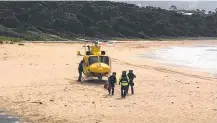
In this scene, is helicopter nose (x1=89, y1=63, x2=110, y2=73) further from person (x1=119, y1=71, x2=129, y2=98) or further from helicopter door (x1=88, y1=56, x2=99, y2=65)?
person (x1=119, y1=71, x2=129, y2=98)

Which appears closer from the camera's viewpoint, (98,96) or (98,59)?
(98,96)

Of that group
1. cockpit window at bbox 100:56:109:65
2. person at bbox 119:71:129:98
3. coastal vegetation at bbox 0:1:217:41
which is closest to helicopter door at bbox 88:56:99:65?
cockpit window at bbox 100:56:109:65

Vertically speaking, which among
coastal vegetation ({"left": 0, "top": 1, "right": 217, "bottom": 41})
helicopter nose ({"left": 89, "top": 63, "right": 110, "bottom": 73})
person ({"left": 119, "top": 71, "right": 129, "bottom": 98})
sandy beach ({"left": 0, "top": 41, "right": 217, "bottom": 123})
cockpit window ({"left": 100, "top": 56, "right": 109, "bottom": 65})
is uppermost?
coastal vegetation ({"left": 0, "top": 1, "right": 217, "bottom": 41})

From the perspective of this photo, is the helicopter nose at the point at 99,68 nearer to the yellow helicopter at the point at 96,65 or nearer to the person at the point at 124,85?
the yellow helicopter at the point at 96,65

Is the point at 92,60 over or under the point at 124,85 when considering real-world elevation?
over

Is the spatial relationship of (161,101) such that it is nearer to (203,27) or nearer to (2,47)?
(2,47)

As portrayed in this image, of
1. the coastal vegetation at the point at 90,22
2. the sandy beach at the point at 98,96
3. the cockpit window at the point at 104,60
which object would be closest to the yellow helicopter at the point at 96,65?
the cockpit window at the point at 104,60

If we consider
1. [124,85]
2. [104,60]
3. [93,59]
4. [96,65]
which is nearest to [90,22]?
[104,60]

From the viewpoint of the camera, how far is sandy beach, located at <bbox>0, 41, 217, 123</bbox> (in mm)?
15422

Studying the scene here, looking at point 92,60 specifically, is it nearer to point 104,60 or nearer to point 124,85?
Result: point 104,60

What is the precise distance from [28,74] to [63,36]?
30.0 metres

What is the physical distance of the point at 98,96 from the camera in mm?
18641

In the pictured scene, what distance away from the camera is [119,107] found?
16.7 metres

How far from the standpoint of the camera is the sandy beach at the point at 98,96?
15.4 metres
